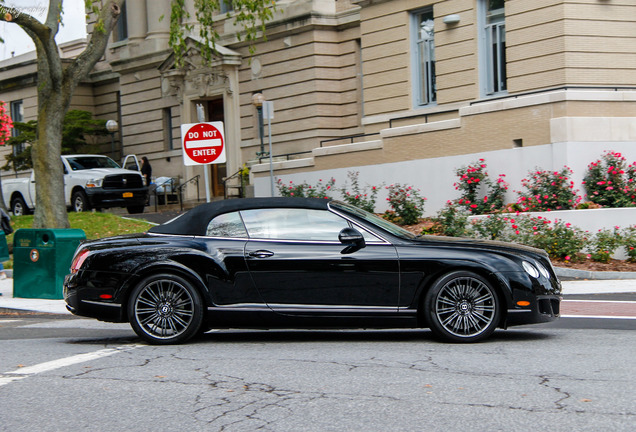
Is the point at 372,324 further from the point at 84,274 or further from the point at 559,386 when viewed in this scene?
the point at 84,274

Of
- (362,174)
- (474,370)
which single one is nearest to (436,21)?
(362,174)

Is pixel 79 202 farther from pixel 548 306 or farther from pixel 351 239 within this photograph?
pixel 548 306

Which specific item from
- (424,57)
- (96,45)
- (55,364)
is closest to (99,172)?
(96,45)

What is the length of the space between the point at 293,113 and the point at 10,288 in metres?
16.2

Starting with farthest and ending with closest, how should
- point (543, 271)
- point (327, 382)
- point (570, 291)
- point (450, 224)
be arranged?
point (450, 224), point (570, 291), point (543, 271), point (327, 382)

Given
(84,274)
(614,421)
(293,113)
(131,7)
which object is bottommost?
(614,421)

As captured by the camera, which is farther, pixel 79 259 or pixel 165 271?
pixel 79 259

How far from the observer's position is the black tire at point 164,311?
9.02m

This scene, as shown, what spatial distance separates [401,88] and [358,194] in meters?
4.96

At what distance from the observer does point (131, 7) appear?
3822 centimetres

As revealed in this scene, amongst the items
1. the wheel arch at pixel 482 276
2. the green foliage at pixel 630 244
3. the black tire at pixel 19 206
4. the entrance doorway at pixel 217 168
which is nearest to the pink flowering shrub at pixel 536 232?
the green foliage at pixel 630 244

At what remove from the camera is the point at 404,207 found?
66.8 feet

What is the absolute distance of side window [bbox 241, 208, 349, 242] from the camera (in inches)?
356

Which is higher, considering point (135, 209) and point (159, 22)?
point (159, 22)
